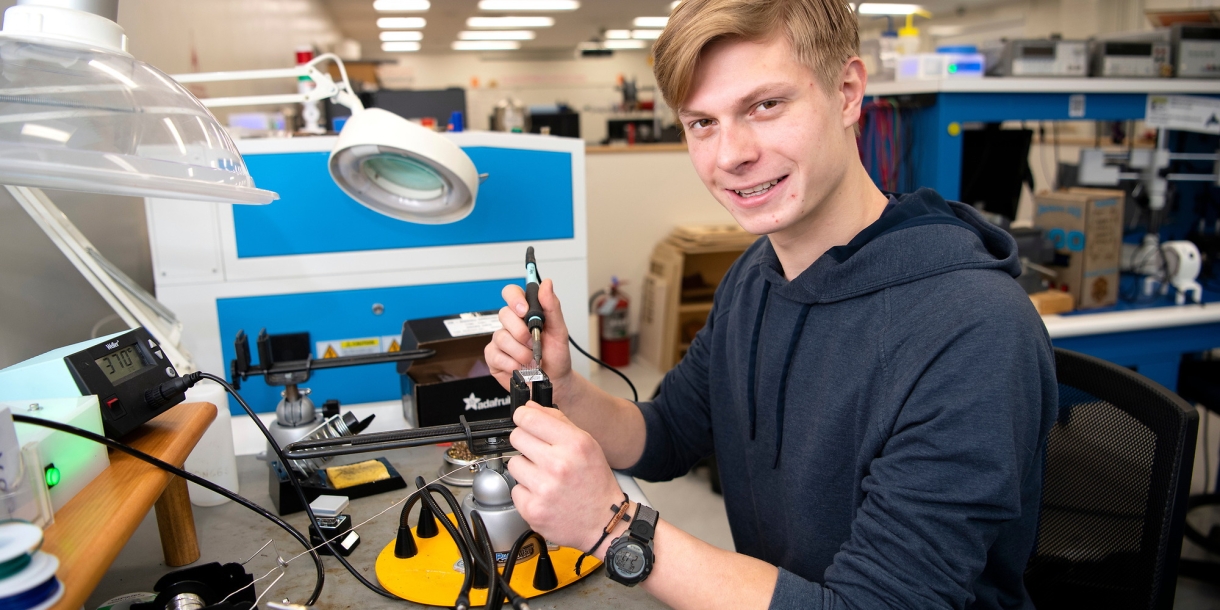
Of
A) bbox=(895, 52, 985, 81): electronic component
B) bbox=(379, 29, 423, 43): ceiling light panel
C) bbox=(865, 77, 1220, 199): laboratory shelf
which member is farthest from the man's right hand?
bbox=(379, 29, 423, 43): ceiling light panel

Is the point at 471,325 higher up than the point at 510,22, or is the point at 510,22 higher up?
the point at 510,22

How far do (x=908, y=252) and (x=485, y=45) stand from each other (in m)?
12.7

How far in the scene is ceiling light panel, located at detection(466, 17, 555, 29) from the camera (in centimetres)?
927

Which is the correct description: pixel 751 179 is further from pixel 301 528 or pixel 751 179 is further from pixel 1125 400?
pixel 301 528

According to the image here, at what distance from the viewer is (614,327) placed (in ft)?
12.3

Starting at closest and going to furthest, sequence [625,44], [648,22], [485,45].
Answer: [648,22]
[625,44]
[485,45]

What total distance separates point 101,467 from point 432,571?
0.34 m

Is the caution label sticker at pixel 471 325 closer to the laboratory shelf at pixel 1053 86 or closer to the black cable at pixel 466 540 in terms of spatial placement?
the black cable at pixel 466 540

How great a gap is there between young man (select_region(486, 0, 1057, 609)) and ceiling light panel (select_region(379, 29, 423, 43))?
10611 mm

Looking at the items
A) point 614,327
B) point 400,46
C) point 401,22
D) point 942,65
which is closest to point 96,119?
point 942,65

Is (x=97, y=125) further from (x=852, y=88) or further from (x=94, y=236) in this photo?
(x=94, y=236)

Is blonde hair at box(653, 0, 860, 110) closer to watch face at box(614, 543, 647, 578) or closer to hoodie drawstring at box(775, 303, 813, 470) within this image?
hoodie drawstring at box(775, 303, 813, 470)

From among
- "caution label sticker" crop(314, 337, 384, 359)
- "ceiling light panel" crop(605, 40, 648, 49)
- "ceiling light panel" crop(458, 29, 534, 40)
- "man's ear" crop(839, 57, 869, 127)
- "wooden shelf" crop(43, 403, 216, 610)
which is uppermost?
"ceiling light panel" crop(605, 40, 648, 49)

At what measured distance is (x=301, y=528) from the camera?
94 centimetres
